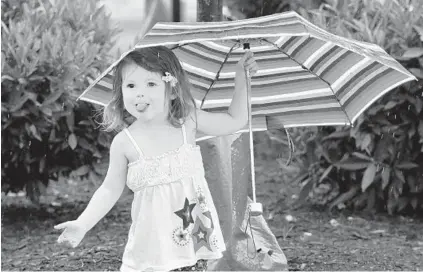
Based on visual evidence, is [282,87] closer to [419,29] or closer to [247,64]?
[247,64]

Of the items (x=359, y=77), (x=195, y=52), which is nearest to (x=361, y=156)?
(x=359, y=77)

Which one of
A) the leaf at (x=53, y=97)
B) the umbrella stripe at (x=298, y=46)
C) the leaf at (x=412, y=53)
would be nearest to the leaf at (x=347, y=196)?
the leaf at (x=412, y=53)

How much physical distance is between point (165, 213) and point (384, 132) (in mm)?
2928

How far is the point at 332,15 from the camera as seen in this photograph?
21.2 ft

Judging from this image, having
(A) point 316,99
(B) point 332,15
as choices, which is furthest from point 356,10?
Answer: (A) point 316,99

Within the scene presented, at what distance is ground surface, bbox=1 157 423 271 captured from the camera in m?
5.26

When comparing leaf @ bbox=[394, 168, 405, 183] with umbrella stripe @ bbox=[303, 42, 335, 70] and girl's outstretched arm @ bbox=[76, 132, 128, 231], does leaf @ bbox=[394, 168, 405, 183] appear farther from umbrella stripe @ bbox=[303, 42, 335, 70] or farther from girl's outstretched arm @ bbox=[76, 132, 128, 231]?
girl's outstretched arm @ bbox=[76, 132, 128, 231]

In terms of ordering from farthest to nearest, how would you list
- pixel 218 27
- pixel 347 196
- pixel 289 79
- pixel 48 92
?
pixel 347 196, pixel 48 92, pixel 289 79, pixel 218 27

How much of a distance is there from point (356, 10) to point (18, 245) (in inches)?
115

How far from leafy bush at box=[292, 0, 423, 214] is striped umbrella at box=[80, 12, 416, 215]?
1855 mm

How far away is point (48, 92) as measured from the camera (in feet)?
19.5

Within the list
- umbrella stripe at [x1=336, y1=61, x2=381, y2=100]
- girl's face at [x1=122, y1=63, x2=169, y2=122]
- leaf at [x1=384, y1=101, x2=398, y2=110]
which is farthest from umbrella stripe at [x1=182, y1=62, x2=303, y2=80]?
leaf at [x1=384, y1=101, x2=398, y2=110]

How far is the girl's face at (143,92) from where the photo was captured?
11.2 feet

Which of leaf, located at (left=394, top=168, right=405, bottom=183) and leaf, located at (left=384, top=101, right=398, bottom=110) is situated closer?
leaf, located at (left=384, top=101, right=398, bottom=110)
